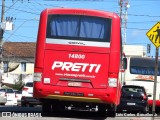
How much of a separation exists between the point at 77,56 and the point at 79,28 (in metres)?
0.99

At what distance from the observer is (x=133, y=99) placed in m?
26.4

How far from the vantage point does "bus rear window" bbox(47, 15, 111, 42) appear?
17234mm

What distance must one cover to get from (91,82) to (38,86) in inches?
Result: 71.6

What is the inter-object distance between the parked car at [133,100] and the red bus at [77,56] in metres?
8.95

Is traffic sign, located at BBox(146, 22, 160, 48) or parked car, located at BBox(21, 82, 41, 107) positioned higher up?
traffic sign, located at BBox(146, 22, 160, 48)

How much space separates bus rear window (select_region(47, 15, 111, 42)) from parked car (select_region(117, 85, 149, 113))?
9.62 metres

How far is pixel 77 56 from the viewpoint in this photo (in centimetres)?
1719

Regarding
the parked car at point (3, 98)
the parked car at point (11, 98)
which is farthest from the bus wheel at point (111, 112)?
the parked car at point (11, 98)

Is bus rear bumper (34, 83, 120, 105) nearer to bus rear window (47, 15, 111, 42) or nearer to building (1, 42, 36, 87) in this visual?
bus rear window (47, 15, 111, 42)


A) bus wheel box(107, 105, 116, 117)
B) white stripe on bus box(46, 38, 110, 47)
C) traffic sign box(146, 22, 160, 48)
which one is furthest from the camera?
bus wheel box(107, 105, 116, 117)

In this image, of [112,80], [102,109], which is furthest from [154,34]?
[102,109]

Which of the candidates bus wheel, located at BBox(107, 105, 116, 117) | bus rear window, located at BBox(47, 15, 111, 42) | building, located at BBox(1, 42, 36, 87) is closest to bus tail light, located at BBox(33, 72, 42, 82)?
bus rear window, located at BBox(47, 15, 111, 42)

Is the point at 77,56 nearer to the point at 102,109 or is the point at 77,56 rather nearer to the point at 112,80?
the point at 112,80

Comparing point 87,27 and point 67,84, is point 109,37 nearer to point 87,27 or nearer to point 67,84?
point 87,27
